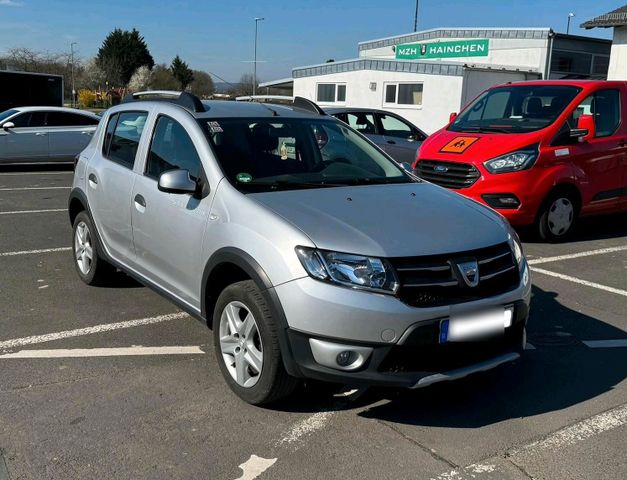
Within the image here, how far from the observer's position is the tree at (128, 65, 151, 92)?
66.8 m

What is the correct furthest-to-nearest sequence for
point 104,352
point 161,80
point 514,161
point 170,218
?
point 161,80 → point 514,161 → point 104,352 → point 170,218

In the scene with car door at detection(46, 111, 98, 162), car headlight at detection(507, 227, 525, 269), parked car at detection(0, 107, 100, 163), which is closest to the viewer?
car headlight at detection(507, 227, 525, 269)

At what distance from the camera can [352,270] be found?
10.1 ft

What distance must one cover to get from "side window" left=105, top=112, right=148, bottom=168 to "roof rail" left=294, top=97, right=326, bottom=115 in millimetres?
1274

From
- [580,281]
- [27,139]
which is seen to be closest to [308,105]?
[580,281]

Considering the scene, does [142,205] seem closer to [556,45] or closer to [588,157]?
[588,157]

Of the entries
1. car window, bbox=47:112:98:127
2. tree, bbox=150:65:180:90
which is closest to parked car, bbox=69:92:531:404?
car window, bbox=47:112:98:127

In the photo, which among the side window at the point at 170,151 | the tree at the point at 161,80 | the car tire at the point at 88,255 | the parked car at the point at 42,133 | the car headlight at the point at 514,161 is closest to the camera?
the side window at the point at 170,151

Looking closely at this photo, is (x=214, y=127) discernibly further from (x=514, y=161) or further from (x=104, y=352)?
(x=514, y=161)

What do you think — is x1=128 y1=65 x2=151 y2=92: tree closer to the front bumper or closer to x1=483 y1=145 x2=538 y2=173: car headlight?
x1=483 y1=145 x2=538 y2=173: car headlight

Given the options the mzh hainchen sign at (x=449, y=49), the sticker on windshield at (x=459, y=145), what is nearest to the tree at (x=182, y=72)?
the mzh hainchen sign at (x=449, y=49)

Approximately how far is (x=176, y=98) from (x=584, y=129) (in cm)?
544

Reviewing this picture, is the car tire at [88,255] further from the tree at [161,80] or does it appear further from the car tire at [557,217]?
the tree at [161,80]

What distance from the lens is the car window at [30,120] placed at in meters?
14.6
